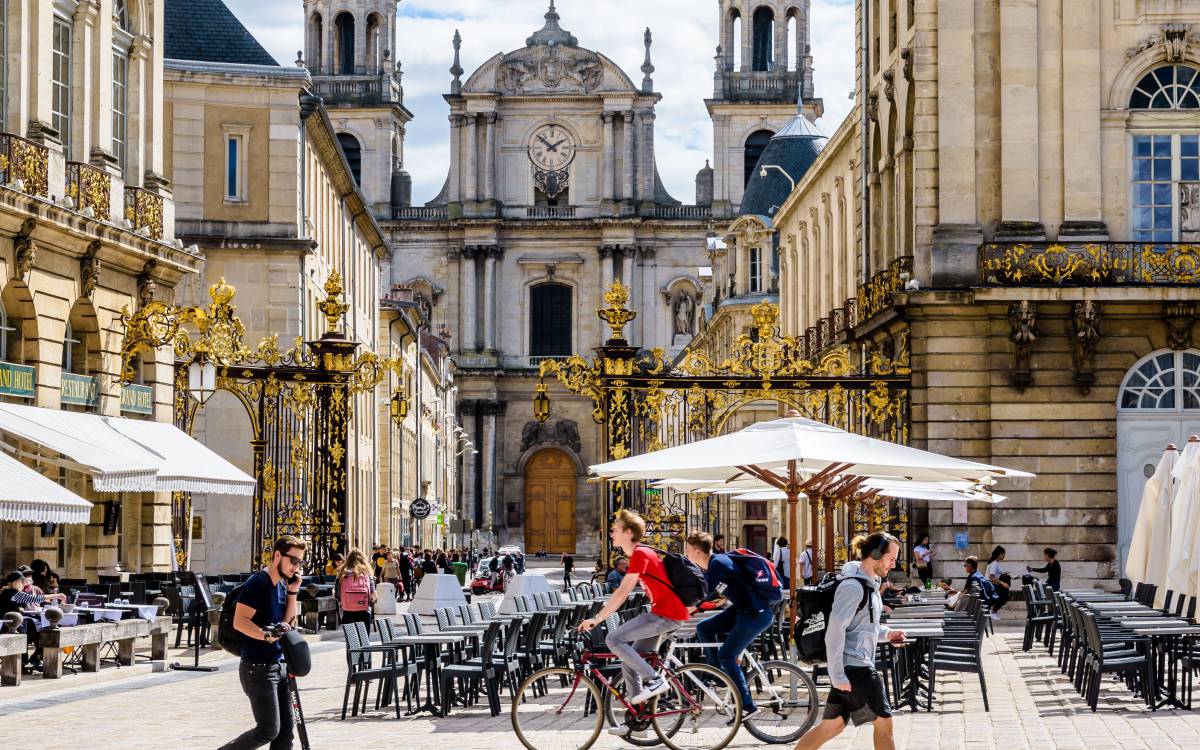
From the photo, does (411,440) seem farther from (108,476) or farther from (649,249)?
(108,476)

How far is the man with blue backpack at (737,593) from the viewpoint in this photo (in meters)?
15.7

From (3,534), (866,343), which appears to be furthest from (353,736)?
(866,343)

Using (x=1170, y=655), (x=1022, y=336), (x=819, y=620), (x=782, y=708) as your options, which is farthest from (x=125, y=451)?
(x=1022, y=336)

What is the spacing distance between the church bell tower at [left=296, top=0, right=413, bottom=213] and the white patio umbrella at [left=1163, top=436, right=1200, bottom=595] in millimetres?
70544

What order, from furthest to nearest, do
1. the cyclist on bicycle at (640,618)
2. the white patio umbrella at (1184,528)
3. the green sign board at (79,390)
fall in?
1. the green sign board at (79,390)
2. the white patio umbrella at (1184,528)
3. the cyclist on bicycle at (640,618)

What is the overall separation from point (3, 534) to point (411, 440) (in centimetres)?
4830

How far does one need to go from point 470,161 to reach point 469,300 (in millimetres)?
6071

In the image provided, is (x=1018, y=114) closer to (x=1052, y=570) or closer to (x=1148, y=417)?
(x=1148, y=417)

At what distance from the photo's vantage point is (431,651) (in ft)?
59.6

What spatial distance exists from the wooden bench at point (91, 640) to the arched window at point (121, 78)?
8803 mm

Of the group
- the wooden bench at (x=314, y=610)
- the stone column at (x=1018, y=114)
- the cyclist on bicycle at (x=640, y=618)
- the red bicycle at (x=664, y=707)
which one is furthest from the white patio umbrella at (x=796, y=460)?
the stone column at (x=1018, y=114)

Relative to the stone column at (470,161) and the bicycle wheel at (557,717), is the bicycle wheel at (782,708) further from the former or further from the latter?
the stone column at (470,161)

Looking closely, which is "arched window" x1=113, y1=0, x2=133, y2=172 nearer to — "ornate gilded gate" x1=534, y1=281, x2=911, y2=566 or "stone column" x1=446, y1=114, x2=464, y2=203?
"ornate gilded gate" x1=534, y1=281, x2=911, y2=566

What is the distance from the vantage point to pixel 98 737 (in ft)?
50.8
